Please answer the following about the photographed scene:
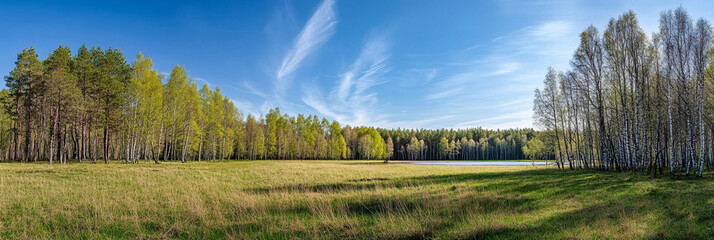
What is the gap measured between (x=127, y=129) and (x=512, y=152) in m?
133

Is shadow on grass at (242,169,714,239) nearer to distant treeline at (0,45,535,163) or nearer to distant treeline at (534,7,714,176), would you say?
distant treeline at (534,7,714,176)

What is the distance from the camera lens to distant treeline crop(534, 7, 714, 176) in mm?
18609

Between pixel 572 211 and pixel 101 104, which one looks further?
pixel 101 104

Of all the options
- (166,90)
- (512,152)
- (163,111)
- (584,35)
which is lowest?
(512,152)

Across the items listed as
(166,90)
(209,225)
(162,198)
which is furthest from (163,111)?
(209,225)

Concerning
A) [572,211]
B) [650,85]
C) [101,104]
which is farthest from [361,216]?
[101,104]

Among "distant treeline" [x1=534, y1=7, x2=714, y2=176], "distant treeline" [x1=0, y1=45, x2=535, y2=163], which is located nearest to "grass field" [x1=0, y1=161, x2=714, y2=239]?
"distant treeline" [x1=534, y1=7, x2=714, y2=176]

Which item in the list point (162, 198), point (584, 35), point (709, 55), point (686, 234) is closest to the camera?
point (686, 234)

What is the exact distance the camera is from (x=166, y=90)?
3425 centimetres

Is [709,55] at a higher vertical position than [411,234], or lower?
higher

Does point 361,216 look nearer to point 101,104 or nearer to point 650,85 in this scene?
point 650,85

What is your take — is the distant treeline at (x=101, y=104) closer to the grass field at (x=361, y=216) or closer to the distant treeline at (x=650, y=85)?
the grass field at (x=361, y=216)

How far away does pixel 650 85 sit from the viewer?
71.2 ft

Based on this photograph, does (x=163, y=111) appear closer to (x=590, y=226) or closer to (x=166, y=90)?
(x=166, y=90)
